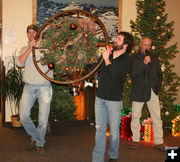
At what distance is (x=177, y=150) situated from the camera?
5.81 ft

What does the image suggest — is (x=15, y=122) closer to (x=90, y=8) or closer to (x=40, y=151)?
(x=40, y=151)

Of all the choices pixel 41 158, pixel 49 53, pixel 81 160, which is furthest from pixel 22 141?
pixel 49 53

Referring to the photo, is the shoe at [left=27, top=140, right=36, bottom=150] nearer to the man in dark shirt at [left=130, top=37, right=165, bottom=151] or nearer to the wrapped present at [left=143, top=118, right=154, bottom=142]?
the man in dark shirt at [left=130, top=37, right=165, bottom=151]

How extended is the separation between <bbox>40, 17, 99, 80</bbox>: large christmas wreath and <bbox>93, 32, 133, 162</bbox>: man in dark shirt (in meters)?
0.29

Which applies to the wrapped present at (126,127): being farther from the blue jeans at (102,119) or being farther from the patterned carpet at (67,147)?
the blue jeans at (102,119)

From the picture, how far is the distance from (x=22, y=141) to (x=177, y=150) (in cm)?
293

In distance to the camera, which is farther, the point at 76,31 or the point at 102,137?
the point at 102,137

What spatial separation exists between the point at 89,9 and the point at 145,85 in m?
2.48

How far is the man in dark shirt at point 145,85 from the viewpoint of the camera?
3846mm

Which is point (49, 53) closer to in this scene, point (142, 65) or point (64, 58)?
point (64, 58)

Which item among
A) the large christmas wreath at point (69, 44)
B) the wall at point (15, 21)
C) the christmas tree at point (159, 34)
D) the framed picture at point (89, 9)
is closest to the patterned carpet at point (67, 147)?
the christmas tree at point (159, 34)

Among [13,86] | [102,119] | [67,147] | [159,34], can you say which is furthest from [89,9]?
[102,119]

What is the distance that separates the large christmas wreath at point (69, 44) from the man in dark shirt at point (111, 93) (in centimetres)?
29

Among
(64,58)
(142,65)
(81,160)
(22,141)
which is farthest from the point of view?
(22,141)
